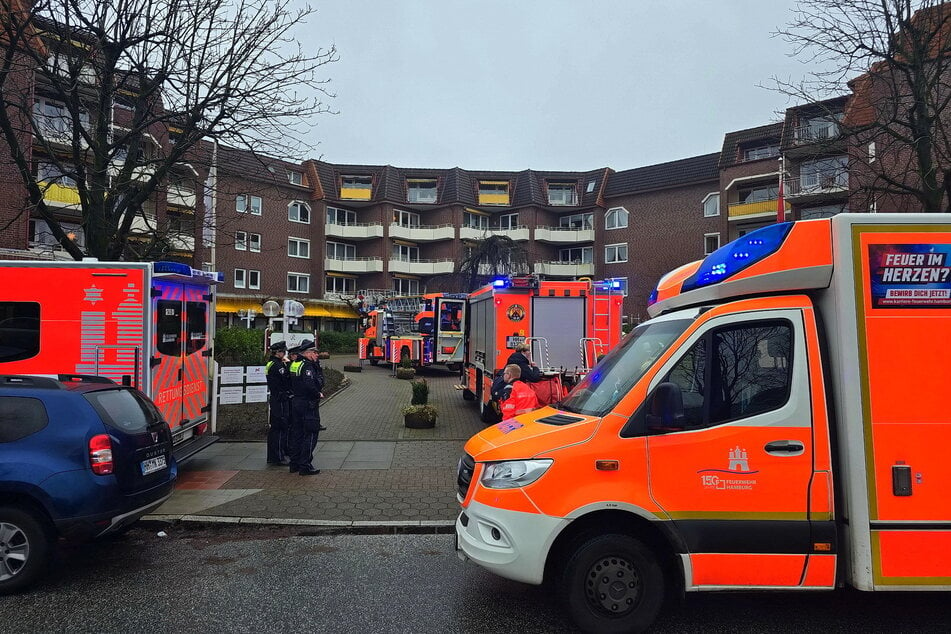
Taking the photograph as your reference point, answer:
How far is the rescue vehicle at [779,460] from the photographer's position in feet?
11.6

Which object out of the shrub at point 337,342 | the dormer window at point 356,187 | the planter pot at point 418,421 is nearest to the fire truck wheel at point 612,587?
the planter pot at point 418,421

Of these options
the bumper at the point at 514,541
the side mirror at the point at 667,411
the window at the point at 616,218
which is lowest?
the bumper at the point at 514,541

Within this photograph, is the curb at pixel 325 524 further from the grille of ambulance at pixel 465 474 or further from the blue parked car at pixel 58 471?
the grille of ambulance at pixel 465 474

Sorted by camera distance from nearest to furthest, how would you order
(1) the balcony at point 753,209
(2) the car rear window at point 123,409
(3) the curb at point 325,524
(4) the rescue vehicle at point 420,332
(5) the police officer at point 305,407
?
(2) the car rear window at point 123,409 < (3) the curb at point 325,524 < (5) the police officer at point 305,407 < (4) the rescue vehicle at point 420,332 < (1) the balcony at point 753,209

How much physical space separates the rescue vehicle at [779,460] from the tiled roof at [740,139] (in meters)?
36.7

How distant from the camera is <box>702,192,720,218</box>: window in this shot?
39.4 m

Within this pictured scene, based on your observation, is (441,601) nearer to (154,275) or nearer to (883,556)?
(883,556)

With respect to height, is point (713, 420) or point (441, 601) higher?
point (713, 420)

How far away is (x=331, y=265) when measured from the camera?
44.8 m

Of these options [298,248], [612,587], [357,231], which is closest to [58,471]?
[612,587]

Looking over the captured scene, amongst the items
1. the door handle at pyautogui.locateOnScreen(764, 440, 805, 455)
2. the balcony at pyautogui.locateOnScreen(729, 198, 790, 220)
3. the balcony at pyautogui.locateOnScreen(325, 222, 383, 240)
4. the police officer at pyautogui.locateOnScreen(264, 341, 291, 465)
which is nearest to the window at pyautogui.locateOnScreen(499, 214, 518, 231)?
the balcony at pyautogui.locateOnScreen(325, 222, 383, 240)

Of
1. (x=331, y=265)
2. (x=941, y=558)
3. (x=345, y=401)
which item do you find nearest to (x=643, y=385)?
(x=941, y=558)

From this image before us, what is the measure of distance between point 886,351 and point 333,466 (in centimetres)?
703

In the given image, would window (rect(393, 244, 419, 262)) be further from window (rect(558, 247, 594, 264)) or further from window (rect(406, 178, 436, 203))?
window (rect(558, 247, 594, 264))
